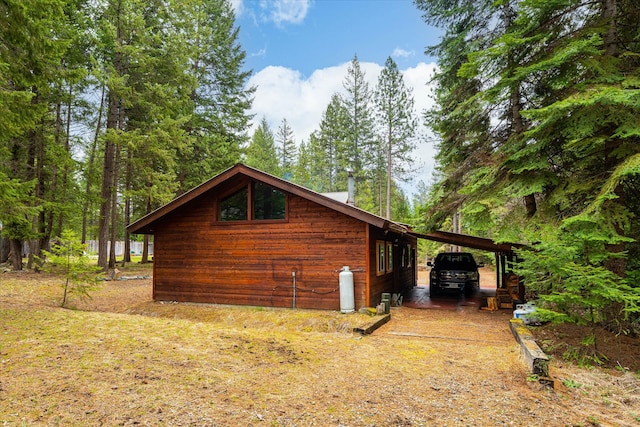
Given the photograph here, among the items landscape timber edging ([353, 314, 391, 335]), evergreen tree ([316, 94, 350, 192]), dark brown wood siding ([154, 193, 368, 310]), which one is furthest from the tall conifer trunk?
evergreen tree ([316, 94, 350, 192])

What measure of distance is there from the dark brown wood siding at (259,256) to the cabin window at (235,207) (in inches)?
8.2

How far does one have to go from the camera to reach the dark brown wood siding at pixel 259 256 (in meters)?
9.45

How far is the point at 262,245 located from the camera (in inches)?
401

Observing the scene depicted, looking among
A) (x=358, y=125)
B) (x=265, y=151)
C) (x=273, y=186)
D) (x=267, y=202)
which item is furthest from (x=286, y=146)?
(x=273, y=186)

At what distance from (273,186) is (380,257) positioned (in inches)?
152

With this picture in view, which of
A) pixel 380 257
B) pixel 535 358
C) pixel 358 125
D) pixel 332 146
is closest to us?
pixel 535 358

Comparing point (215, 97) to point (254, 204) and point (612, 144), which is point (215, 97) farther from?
point (612, 144)

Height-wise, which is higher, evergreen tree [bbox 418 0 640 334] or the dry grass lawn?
evergreen tree [bbox 418 0 640 334]

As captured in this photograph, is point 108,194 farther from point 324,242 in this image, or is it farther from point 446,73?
point 446,73

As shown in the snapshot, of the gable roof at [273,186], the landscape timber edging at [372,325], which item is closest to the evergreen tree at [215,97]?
the gable roof at [273,186]

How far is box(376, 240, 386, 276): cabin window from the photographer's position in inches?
418

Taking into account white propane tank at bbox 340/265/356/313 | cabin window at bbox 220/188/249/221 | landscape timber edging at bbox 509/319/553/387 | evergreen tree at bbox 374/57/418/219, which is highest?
evergreen tree at bbox 374/57/418/219

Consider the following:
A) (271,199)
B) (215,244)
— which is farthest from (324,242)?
(215,244)

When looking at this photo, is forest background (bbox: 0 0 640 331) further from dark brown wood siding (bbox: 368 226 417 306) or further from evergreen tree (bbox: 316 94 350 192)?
evergreen tree (bbox: 316 94 350 192)
